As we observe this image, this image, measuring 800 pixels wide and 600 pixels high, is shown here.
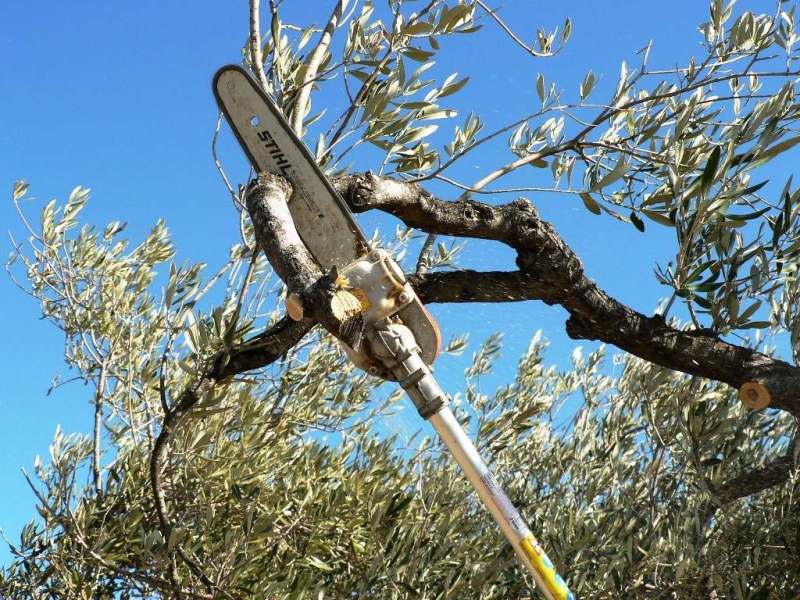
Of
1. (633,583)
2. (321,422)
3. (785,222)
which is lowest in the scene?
(633,583)

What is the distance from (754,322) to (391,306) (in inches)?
62.5

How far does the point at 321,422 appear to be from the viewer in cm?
598

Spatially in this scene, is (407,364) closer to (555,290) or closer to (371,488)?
(555,290)

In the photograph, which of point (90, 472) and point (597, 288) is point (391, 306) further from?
point (90, 472)

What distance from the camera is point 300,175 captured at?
123 inches

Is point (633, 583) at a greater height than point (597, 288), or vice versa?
point (597, 288)

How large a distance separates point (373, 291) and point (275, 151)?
81 cm

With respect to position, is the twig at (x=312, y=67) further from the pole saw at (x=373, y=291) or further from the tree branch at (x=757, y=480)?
the tree branch at (x=757, y=480)

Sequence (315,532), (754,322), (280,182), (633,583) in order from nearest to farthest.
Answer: (280,182)
(754,322)
(633,583)
(315,532)

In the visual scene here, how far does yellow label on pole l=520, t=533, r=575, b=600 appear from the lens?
2756mm

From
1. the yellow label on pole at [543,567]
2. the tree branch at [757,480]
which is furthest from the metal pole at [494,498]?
the tree branch at [757,480]

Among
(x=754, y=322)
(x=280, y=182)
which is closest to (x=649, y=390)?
(x=754, y=322)

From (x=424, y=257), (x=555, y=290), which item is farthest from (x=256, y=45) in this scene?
(x=555, y=290)

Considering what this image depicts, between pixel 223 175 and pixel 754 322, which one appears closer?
pixel 754 322
